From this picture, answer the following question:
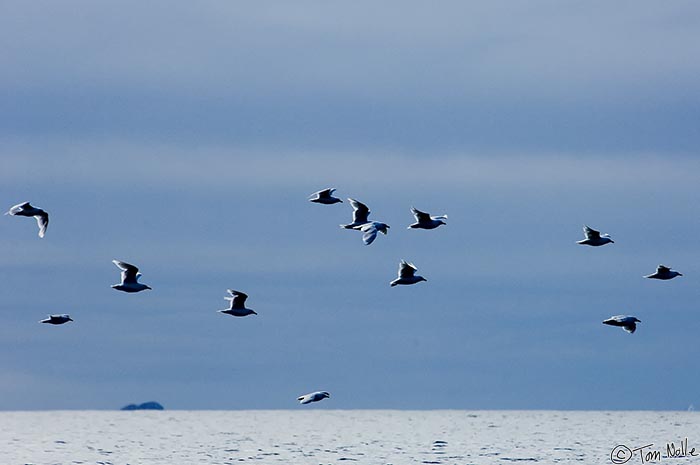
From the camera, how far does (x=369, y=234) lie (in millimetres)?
67312

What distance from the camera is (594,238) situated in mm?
73000

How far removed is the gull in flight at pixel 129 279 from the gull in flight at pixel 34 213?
375 centimetres

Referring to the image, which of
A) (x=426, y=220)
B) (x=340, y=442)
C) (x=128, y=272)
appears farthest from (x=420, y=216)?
(x=340, y=442)

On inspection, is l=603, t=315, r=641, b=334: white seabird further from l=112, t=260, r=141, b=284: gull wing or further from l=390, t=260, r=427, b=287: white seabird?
l=112, t=260, r=141, b=284: gull wing

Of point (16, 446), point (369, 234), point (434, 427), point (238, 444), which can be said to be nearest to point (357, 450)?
point (238, 444)

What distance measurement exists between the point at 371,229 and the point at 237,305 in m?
8.32

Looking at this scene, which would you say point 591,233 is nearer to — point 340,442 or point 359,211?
point 359,211

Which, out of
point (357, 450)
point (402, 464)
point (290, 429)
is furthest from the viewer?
point (290, 429)

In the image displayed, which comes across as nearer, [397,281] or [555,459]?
[397,281]

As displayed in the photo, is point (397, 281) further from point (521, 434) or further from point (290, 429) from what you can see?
point (290, 429)

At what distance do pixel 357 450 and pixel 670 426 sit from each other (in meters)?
50.2
